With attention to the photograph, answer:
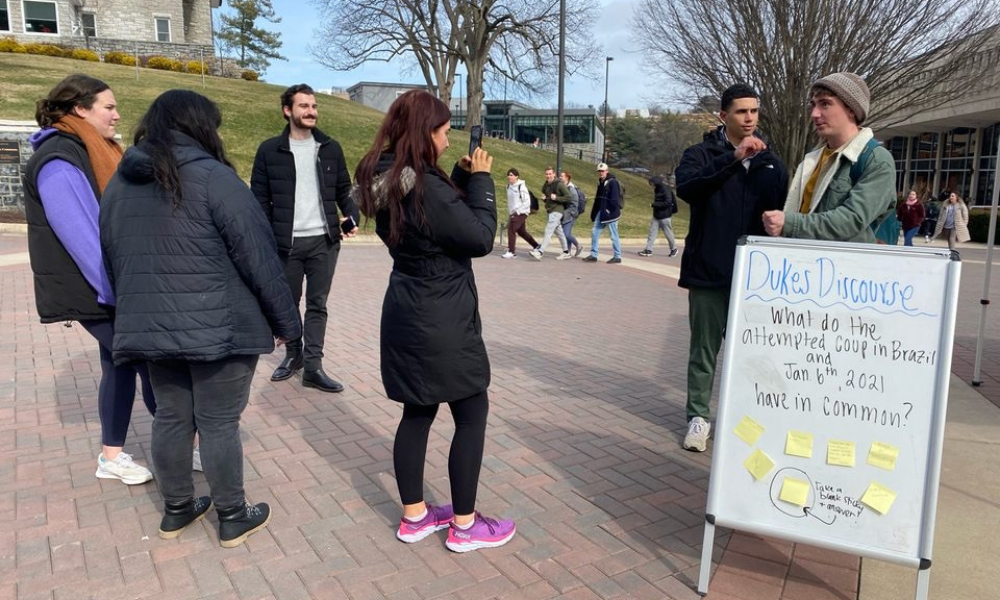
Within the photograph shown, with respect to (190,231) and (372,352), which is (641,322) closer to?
(372,352)

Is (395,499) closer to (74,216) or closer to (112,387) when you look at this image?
(112,387)

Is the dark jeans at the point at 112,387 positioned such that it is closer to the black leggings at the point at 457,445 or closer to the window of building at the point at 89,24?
the black leggings at the point at 457,445

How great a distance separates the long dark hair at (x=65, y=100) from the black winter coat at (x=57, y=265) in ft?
0.47

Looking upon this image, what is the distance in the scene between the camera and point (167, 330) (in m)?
2.68

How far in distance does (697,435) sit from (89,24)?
47.2m

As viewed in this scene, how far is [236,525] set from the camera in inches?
119

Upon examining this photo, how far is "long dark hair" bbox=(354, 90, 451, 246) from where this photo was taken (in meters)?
2.63

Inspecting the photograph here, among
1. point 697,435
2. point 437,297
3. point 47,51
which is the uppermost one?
point 47,51

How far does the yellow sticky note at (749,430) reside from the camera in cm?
270

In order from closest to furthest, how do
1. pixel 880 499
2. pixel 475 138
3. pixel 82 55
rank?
pixel 880 499 → pixel 475 138 → pixel 82 55

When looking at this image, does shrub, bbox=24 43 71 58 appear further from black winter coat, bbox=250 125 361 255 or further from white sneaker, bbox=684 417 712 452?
white sneaker, bbox=684 417 712 452

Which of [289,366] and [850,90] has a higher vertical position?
[850,90]

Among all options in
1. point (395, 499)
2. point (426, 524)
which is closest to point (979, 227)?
point (395, 499)

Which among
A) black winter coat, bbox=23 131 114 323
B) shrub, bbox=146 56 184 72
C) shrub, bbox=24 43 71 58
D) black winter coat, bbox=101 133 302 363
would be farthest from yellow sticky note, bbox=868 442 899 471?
shrub, bbox=24 43 71 58
